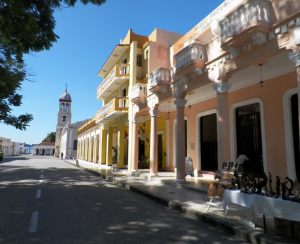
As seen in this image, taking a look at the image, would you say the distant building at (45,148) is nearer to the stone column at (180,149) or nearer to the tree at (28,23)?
the stone column at (180,149)

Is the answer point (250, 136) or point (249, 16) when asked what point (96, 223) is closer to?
point (249, 16)

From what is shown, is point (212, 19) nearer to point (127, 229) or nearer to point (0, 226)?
point (127, 229)

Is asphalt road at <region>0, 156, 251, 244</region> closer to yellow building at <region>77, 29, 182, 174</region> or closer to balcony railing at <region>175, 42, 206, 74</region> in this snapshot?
balcony railing at <region>175, 42, 206, 74</region>

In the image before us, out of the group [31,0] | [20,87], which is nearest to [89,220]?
[31,0]

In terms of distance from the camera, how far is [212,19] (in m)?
11.4

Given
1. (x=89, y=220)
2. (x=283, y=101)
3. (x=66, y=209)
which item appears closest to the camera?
→ (x=89, y=220)

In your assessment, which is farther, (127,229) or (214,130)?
(214,130)

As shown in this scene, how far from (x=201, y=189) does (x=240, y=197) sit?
160 inches

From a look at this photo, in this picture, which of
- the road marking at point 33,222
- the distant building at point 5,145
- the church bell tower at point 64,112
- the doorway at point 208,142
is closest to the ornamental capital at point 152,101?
the doorway at point 208,142

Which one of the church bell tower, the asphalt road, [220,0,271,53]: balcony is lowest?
the asphalt road

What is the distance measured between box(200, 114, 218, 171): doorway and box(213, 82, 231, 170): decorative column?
5.45 m

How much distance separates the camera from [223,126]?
311 inches

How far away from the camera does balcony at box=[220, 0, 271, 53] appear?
20.5ft

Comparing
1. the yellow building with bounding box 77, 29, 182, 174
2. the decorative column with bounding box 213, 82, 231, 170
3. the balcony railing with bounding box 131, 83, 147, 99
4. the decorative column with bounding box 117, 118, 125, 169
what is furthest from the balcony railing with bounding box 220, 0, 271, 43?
the decorative column with bounding box 117, 118, 125, 169
